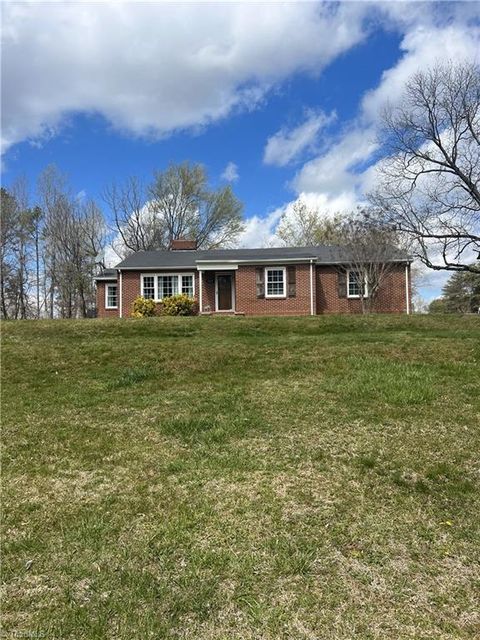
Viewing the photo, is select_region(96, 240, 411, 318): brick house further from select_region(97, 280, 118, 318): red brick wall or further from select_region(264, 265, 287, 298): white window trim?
select_region(97, 280, 118, 318): red brick wall

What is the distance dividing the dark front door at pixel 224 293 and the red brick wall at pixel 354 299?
432cm

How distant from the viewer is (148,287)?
24.1 meters

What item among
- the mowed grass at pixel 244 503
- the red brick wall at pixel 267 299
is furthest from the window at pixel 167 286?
the mowed grass at pixel 244 503

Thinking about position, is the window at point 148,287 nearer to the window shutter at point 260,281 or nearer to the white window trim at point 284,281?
the window shutter at point 260,281

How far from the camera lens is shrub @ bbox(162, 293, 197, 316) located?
74.3 feet

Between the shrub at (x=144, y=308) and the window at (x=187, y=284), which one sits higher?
the window at (x=187, y=284)

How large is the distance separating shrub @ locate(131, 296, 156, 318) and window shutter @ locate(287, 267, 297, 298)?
6524mm

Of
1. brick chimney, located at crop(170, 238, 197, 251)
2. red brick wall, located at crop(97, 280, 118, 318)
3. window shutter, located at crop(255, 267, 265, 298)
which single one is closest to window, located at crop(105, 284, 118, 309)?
red brick wall, located at crop(97, 280, 118, 318)

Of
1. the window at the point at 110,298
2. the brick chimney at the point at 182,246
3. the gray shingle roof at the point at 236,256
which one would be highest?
the brick chimney at the point at 182,246

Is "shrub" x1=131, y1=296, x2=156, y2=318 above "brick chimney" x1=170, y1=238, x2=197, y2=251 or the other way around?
the other way around

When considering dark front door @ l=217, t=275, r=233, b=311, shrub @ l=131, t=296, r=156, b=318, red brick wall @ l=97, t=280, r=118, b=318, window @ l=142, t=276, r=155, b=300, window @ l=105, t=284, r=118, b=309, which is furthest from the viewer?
window @ l=105, t=284, r=118, b=309

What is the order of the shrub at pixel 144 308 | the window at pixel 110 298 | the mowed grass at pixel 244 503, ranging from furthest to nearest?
the window at pixel 110 298 < the shrub at pixel 144 308 < the mowed grass at pixel 244 503

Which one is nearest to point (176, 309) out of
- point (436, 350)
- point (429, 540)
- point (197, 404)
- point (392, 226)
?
point (392, 226)

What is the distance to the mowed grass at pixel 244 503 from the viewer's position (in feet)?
8.80
